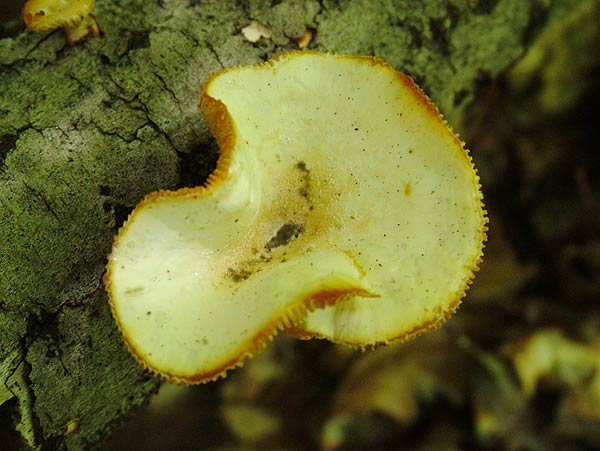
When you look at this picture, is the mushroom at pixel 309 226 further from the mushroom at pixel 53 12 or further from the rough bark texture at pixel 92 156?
the mushroom at pixel 53 12

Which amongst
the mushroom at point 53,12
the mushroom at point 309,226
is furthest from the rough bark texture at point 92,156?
the mushroom at point 309,226

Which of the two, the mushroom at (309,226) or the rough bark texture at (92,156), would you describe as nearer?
the mushroom at (309,226)

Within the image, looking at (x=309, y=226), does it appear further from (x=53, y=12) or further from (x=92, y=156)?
(x=53, y=12)

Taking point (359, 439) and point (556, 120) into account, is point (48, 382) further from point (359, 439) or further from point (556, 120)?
point (556, 120)

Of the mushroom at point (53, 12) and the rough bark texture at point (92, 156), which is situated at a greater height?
the mushroom at point (53, 12)

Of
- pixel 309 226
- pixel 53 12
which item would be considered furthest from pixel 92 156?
pixel 309 226
